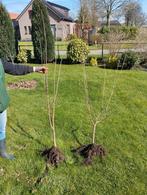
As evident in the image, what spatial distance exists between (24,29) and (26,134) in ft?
133

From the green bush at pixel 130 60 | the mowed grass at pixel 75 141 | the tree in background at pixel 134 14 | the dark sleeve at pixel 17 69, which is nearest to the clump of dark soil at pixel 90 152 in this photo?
the mowed grass at pixel 75 141

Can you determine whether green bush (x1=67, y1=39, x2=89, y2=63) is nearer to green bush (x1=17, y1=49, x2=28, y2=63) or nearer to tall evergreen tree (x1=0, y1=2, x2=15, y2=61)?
green bush (x1=17, y1=49, x2=28, y2=63)

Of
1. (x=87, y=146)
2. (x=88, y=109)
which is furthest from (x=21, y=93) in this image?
(x=87, y=146)

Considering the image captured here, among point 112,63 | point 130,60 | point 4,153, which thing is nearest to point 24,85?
point 4,153

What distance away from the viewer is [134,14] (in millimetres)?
48062

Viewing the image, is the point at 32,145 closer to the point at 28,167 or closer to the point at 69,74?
the point at 28,167

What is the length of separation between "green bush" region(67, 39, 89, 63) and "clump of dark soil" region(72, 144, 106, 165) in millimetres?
7043

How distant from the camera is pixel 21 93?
669 cm

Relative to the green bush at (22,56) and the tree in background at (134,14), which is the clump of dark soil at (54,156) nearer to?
the green bush at (22,56)

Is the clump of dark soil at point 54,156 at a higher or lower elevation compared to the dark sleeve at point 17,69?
lower

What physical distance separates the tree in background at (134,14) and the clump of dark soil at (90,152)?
137ft

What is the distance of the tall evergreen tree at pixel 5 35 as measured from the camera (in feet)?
36.7

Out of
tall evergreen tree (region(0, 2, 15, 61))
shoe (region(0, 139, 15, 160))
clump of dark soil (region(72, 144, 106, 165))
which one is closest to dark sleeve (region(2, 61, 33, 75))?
shoe (region(0, 139, 15, 160))

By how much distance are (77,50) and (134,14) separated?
4070cm
